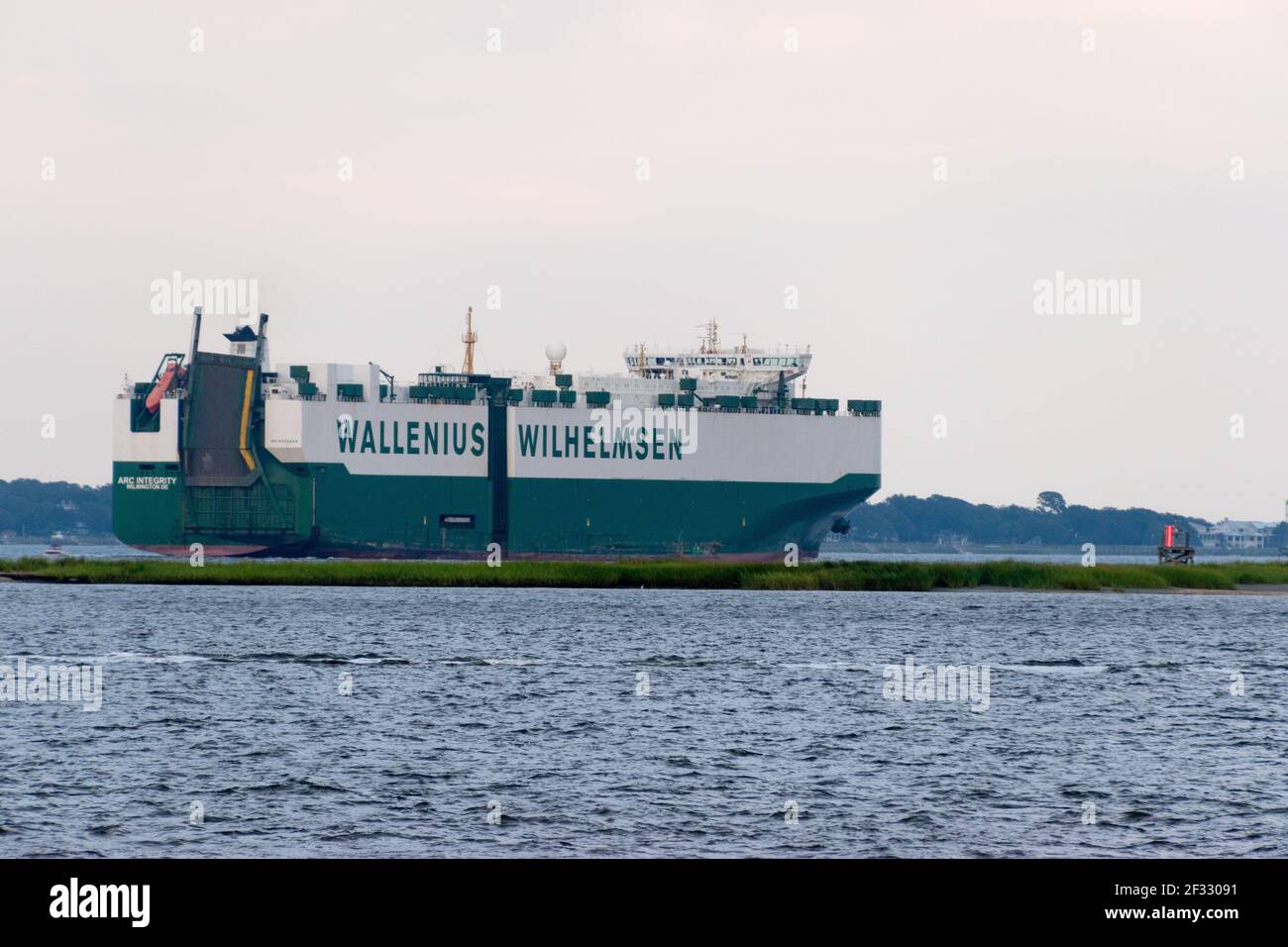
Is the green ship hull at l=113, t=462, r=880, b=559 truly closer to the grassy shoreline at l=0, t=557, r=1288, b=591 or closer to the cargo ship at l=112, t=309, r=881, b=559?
the cargo ship at l=112, t=309, r=881, b=559

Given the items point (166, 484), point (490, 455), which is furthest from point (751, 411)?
point (166, 484)

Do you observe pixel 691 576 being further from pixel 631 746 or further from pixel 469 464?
pixel 631 746

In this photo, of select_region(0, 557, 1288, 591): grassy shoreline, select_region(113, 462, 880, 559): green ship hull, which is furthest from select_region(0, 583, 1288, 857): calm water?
select_region(113, 462, 880, 559): green ship hull

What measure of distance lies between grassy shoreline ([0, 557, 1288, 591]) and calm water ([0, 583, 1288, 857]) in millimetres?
18320

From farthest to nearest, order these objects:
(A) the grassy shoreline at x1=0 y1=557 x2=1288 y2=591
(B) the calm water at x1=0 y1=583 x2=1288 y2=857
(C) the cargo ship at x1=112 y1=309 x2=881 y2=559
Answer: (C) the cargo ship at x1=112 y1=309 x2=881 y2=559 < (A) the grassy shoreline at x1=0 y1=557 x2=1288 y2=591 < (B) the calm water at x1=0 y1=583 x2=1288 y2=857

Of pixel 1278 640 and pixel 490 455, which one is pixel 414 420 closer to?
pixel 490 455

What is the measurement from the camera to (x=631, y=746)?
24.8m

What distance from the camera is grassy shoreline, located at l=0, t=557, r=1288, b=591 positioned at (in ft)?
225

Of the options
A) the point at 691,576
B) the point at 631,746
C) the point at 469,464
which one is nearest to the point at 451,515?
the point at 469,464

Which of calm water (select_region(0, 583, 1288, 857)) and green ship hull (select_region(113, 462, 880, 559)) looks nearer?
calm water (select_region(0, 583, 1288, 857))

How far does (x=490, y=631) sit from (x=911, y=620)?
16.4 meters

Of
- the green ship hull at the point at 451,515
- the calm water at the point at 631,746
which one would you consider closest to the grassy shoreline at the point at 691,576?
the green ship hull at the point at 451,515

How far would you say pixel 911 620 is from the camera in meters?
57.8
